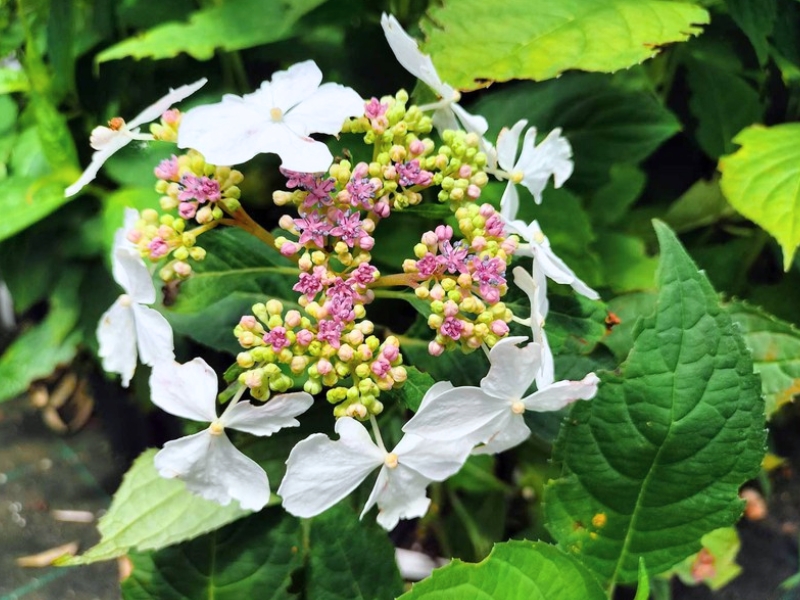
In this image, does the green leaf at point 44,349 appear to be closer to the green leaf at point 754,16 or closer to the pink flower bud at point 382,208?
the pink flower bud at point 382,208

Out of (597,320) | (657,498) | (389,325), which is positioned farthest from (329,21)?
(657,498)

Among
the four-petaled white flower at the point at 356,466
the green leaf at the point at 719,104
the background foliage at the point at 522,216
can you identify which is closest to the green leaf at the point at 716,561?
the background foliage at the point at 522,216

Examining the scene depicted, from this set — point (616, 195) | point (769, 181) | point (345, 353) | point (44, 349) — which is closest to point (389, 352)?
point (345, 353)

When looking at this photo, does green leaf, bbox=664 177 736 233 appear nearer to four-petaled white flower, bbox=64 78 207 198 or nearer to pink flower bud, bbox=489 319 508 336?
pink flower bud, bbox=489 319 508 336

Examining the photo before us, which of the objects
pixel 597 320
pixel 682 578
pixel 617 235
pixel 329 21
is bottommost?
pixel 682 578

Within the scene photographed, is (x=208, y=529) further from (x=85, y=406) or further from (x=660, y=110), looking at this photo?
(x=85, y=406)

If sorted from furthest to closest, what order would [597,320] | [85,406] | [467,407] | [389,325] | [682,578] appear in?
1. [85,406]
2. [682,578]
3. [389,325]
4. [597,320]
5. [467,407]
